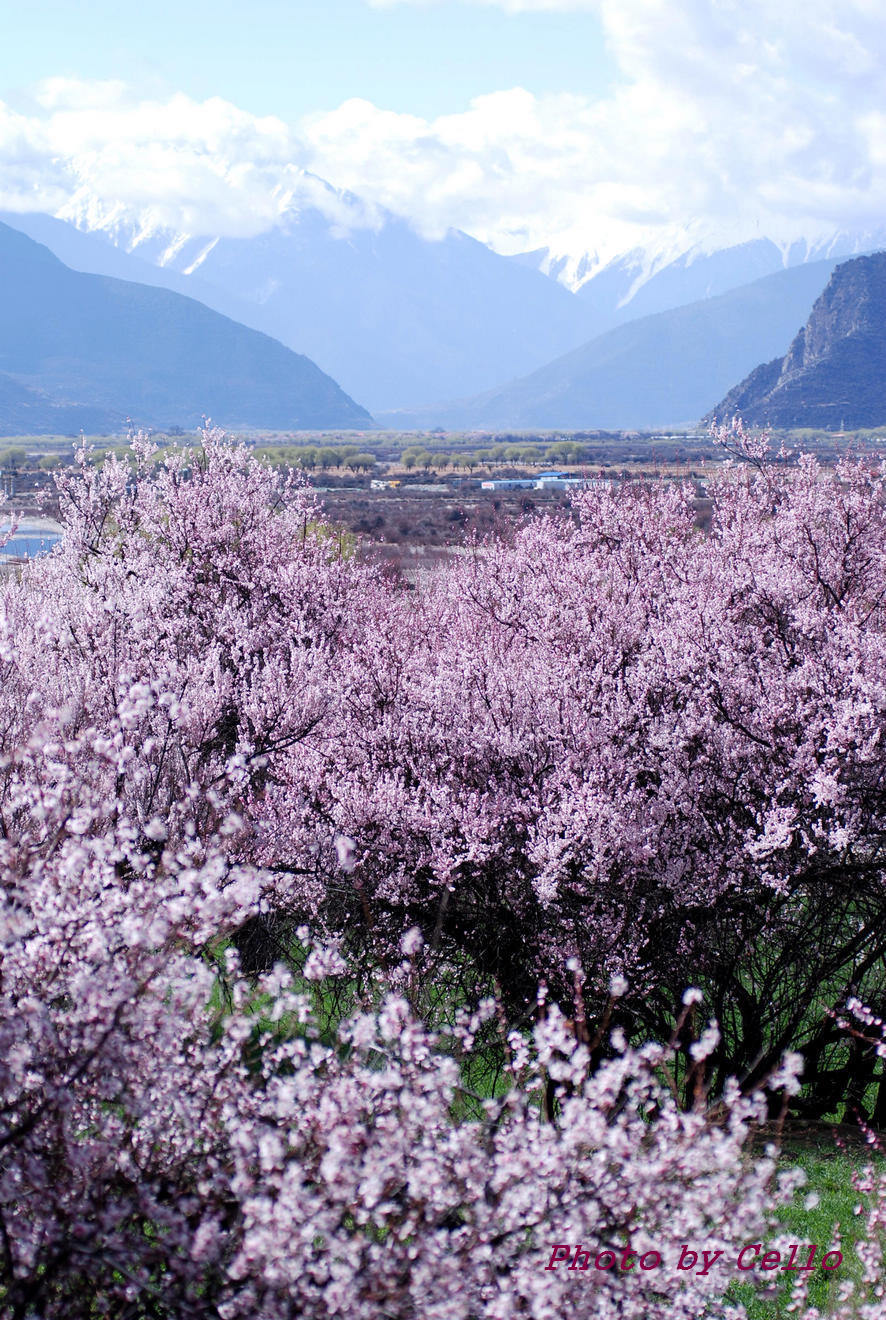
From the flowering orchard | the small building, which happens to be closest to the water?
the small building

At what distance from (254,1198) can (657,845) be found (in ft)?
26.1

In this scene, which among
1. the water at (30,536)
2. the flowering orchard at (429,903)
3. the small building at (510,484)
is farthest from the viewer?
the small building at (510,484)

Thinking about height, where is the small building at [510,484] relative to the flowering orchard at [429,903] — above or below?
above

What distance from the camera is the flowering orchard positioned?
169 inches

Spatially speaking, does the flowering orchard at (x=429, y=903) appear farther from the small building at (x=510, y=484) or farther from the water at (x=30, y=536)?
the small building at (x=510, y=484)

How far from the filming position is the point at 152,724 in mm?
12547

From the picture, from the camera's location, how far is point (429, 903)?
41.4 feet

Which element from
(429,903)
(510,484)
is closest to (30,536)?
(510,484)

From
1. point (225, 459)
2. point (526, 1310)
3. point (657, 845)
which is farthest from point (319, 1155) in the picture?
point (225, 459)

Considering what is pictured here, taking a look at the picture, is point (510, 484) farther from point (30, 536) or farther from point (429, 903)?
point (429, 903)

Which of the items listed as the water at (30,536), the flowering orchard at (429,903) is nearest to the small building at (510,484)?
the water at (30,536)

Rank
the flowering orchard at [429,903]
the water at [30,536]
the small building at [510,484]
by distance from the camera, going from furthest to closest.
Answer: the small building at [510,484]
the water at [30,536]
the flowering orchard at [429,903]

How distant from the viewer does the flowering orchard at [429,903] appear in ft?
14.1

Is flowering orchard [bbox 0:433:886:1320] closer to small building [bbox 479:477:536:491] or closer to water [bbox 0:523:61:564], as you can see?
water [bbox 0:523:61:564]
